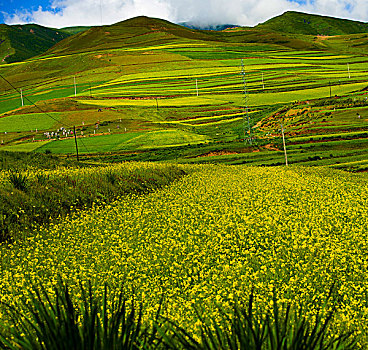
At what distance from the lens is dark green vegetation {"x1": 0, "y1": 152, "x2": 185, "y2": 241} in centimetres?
1455

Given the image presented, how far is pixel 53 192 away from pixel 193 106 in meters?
86.7

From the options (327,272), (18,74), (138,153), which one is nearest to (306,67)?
(138,153)

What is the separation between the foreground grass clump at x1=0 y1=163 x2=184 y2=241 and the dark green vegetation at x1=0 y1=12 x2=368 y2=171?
1079 inches

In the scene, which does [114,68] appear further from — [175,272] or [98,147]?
[175,272]

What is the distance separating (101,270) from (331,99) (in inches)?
3492

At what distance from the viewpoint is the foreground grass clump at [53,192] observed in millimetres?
14500

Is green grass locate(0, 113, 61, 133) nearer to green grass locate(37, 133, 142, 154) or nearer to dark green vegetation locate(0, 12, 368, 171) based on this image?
dark green vegetation locate(0, 12, 368, 171)

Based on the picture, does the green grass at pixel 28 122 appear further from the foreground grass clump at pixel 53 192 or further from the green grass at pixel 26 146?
the foreground grass clump at pixel 53 192

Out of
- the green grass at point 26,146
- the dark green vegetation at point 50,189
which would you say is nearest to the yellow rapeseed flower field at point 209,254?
the dark green vegetation at point 50,189

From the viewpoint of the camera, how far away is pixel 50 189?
17.7m

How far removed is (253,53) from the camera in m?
173

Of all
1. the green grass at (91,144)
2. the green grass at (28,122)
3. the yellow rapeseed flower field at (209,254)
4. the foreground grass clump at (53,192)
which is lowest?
the yellow rapeseed flower field at (209,254)

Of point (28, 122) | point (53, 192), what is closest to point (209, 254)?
point (53, 192)

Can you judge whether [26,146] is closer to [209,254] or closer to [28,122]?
[28,122]
